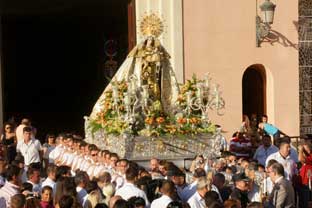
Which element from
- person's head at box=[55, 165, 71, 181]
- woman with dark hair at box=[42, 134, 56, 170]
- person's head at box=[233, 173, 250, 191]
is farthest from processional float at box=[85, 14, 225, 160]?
person's head at box=[233, 173, 250, 191]

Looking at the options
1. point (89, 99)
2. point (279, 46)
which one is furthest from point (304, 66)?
point (89, 99)

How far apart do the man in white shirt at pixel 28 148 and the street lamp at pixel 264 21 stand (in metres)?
7.15

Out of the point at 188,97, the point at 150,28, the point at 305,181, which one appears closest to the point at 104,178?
the point at 305,181

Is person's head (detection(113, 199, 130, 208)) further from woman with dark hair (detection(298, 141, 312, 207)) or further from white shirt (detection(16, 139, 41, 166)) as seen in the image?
white shirt (detection(16, 139, 41, 166))

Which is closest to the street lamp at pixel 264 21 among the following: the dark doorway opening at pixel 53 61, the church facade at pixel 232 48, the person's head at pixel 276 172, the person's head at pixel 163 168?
the church facade at pixel 232 48

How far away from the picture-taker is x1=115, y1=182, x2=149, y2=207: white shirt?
401 inches

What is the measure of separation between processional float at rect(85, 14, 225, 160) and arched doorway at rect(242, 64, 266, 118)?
445 centimetres

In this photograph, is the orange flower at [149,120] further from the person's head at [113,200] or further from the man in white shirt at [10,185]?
the person's head at [113,200]

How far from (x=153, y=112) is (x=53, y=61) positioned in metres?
16.3

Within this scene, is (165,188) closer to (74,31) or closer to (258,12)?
(258,12)

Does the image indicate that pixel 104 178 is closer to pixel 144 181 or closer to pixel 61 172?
pixel 144 181

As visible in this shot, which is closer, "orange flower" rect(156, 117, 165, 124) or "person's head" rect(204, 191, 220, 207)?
"person's head" rect(204, 191, 220, 207)

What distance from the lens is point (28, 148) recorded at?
15820 mm

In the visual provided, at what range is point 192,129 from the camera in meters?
17.0
